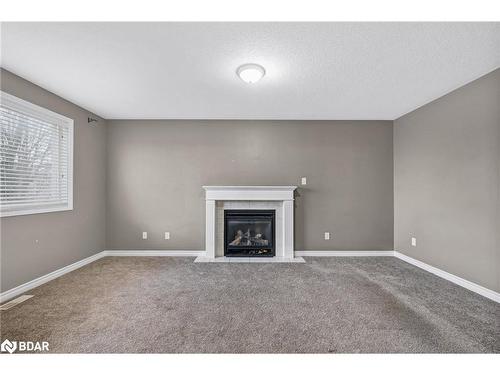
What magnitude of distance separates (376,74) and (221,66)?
1.61 m

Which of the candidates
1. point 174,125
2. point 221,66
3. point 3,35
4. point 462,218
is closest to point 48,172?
point 3,35

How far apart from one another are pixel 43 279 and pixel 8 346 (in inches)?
53.7

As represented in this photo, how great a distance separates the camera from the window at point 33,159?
2.44m

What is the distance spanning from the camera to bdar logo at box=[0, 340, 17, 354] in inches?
64.7

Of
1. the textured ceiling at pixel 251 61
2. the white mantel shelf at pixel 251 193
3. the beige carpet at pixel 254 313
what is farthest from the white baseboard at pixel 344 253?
the textured ceiling at pixel 251 61

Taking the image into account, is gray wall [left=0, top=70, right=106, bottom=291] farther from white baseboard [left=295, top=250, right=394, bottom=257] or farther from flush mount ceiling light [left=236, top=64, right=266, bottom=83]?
white baseboard [left=295, top=250, right=394, bottom=257]

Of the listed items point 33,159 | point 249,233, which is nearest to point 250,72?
point 249,233

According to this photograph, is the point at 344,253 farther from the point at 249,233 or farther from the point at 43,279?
the point at 43,279

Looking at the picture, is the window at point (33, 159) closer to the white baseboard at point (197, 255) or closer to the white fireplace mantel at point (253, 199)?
the white baseboard at point (197, 255)

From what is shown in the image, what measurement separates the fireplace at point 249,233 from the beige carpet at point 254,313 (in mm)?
668

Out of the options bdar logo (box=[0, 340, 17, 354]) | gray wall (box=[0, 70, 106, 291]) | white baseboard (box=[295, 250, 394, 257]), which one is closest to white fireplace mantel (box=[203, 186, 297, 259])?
white baseboard (box=[295, 250, 394, 257])

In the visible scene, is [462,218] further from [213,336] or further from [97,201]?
[97,201]

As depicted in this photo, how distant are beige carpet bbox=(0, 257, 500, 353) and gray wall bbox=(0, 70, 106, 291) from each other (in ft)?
0.97

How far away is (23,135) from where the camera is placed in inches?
104
